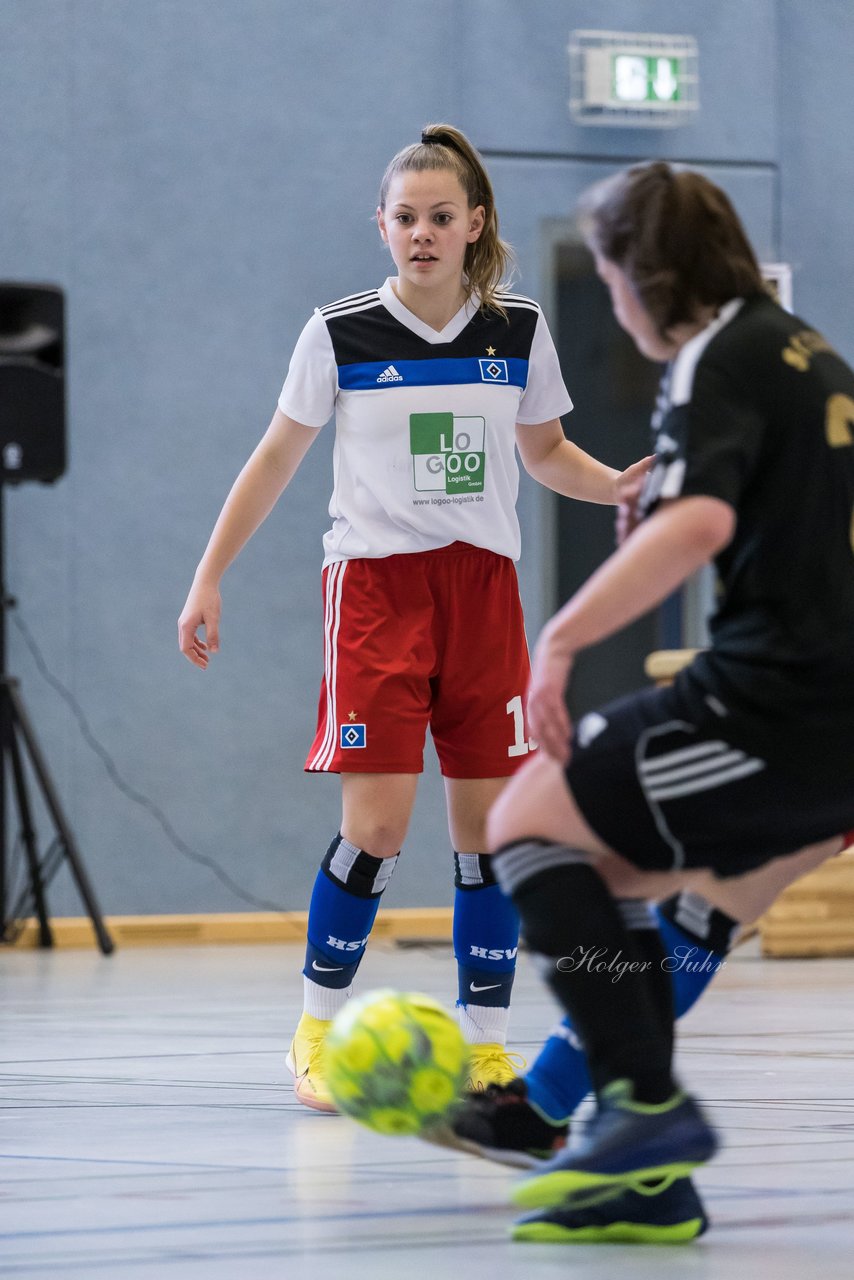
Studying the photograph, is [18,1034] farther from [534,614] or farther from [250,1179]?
[534,614]

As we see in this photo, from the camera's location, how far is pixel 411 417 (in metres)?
3.07

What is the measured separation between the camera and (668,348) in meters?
2.04

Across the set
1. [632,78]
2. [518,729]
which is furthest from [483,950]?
[632,78]

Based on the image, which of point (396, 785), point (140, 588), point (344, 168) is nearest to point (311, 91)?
point (344, 168)

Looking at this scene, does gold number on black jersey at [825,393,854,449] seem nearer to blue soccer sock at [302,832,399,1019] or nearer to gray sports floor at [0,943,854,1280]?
gray sports floor at [0,943,854,1280]

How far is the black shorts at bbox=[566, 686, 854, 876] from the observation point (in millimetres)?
1882

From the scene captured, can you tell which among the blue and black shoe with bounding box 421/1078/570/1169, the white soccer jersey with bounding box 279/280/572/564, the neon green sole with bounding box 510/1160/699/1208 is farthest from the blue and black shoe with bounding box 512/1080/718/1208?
the white soccer jersey with bounding box 279/280/572/564

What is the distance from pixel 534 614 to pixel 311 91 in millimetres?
2116

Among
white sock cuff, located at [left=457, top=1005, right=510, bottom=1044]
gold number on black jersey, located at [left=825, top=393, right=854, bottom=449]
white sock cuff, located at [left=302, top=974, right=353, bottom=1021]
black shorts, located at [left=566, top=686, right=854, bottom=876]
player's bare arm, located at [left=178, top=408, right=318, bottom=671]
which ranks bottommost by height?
white sock cuff, located at [left=457, top=1005, right=510, bottom=1044]

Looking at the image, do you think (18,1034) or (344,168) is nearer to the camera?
(18,1034)

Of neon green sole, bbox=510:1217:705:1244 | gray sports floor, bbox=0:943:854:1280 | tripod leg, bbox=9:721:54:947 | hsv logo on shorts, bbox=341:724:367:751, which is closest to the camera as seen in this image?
gray sports floor, bbox=0:943:854:1280

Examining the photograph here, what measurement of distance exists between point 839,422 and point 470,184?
1.34 meters

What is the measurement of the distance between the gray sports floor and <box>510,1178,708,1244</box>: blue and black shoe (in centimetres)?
2

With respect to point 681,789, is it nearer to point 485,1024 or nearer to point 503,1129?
point 503,1129
